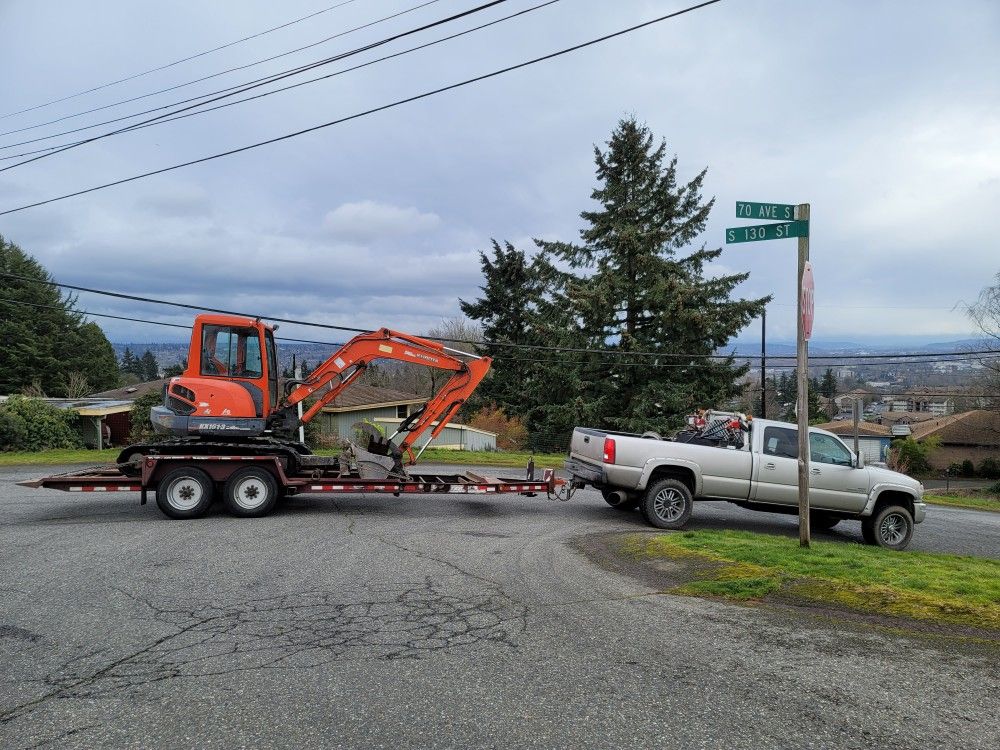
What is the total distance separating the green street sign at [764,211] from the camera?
8312 mm

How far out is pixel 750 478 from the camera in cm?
1112

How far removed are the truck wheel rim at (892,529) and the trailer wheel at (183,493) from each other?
10.8 m

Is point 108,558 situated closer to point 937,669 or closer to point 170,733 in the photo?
point 170,733

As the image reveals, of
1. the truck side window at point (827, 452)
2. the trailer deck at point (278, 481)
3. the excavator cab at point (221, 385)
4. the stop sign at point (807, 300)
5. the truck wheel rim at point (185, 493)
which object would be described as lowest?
the truck wheel rim at point (185, 493)

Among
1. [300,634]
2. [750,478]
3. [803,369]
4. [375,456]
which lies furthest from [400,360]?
[300,634]

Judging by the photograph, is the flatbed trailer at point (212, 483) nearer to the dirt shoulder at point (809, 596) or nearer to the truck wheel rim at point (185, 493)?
the truck wheel rim at point (185, 493)

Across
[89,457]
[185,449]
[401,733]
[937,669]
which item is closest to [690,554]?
[937,669]

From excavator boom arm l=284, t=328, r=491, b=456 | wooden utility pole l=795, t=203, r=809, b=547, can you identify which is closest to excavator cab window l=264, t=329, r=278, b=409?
excavator boom arm l=284, t=328, r=491, b=456

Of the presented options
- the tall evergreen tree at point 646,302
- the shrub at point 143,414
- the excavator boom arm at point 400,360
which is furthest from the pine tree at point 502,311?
the excavator boom arm at point 400,360

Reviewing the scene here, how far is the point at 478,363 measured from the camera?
12328mm

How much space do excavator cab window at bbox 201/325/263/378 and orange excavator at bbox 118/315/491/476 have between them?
0.02 metres

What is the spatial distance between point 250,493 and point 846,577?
332 inches

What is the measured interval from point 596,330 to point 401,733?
2938 centimetres

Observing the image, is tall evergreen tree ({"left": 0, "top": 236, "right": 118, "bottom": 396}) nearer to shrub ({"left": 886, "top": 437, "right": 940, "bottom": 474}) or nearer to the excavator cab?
the excavator cab
